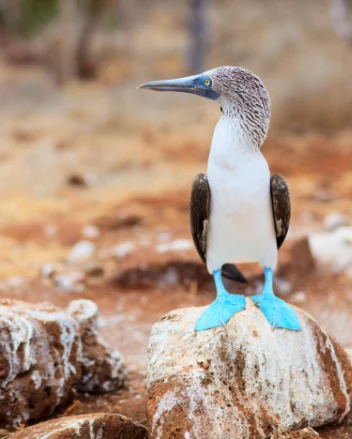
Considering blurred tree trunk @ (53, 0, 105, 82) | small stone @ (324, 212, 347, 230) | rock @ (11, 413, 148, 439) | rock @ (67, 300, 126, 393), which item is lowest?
rock @ (11, 413, 148, 439)

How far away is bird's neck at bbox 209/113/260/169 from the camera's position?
3.05m

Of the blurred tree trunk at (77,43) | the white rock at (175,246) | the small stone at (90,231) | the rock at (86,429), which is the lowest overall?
the rock at (86,429)

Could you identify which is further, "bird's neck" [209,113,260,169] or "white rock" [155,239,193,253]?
"white rock" [155,239,193,253]

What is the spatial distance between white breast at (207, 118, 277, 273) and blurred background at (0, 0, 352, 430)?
1.09m

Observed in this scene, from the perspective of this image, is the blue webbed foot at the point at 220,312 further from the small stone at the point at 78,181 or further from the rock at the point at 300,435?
the small stone at the point at 78,181

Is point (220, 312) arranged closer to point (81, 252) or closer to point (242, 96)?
point (242, 96)

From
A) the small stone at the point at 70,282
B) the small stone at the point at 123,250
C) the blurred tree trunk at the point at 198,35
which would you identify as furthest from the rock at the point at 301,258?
the blurred tree trunk at the point at 198,35

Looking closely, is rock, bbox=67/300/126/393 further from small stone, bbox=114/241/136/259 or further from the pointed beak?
small stone, bbox=114/241/136/259

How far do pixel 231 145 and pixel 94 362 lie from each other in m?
1.51

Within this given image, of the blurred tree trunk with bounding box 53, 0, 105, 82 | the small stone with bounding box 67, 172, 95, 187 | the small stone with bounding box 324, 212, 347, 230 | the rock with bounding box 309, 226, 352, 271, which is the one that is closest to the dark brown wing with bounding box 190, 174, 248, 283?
the rock with bounding box 309, 226, 352, 271

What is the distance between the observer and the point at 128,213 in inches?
310

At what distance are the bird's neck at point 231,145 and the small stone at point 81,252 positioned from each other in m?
3.64

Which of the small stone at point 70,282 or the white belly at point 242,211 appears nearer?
the white belly at point 242,211

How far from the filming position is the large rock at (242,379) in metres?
2.98
